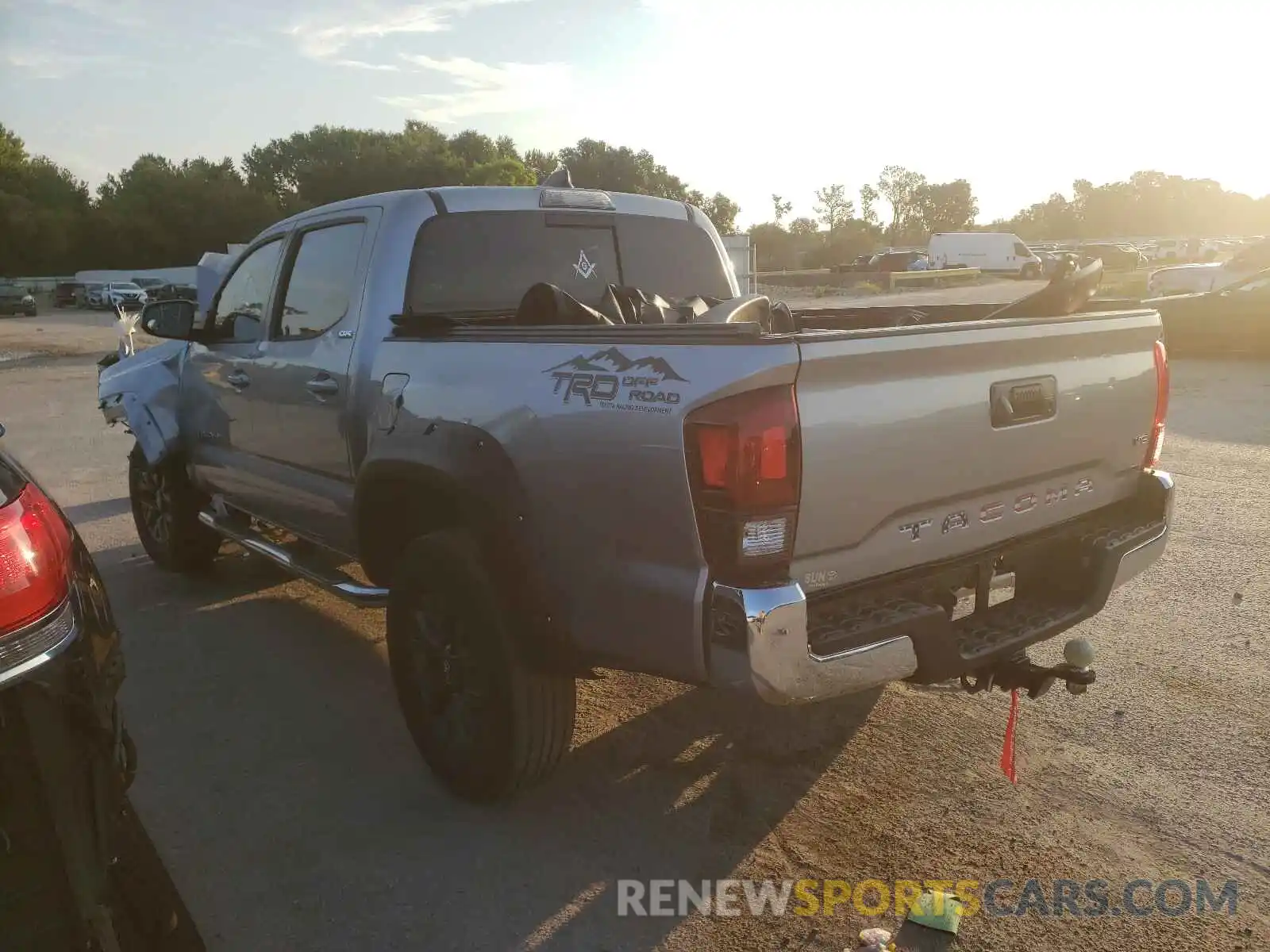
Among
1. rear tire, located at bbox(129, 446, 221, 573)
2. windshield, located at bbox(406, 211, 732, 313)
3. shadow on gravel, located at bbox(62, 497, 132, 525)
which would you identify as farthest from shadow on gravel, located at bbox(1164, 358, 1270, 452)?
shadow on gravel, located at bbox(62, 497, 132, 525)

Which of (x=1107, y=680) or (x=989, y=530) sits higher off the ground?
(x=989, y=530)

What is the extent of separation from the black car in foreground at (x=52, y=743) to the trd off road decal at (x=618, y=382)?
1.35 meters

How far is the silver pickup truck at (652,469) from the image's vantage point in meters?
2.58

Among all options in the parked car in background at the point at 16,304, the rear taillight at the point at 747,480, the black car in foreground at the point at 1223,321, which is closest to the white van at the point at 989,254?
the black car in foreground at the point at 1223,321

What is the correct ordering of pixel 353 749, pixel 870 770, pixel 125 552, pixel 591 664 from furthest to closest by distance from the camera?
pixel 125 552 → pixel 353 749 → pixel 870 770 → pixel 591 664

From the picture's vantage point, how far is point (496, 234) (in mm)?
4320

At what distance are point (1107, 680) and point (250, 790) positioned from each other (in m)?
3.52

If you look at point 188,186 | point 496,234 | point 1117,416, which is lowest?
point 1117,416

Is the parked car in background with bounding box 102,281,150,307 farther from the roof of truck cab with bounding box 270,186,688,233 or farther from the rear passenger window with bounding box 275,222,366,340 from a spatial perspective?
the roof of truck cab with bounding box 270,186,688,233

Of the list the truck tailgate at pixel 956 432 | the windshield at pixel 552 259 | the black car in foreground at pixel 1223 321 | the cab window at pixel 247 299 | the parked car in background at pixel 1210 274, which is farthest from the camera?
the parked car in background at pixel 1210 274

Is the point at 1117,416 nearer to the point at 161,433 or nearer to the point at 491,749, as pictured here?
the point at 491,749

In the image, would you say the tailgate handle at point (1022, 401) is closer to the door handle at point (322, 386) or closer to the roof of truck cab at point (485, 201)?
the roof of truck cab at point (485, 201)

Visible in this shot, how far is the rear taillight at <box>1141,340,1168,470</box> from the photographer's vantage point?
11.9 feet

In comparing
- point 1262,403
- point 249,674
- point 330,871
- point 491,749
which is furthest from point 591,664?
point 1262,403
